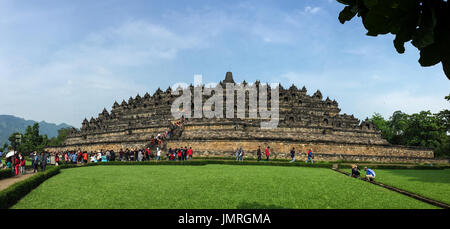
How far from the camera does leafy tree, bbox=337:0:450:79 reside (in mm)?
2033

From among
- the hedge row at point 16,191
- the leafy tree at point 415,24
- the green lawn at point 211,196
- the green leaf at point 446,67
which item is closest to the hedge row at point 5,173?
the hedge row at point 16,191

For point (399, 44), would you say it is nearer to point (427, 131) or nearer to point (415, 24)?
point (415, 24)

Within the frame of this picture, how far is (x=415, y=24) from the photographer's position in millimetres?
2131

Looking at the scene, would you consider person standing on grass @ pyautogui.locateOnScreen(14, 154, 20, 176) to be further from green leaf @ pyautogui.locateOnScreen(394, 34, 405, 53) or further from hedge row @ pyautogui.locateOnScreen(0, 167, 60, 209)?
green leaf @ pyautogui.locateOnScreen(394, 34, 405, 53)

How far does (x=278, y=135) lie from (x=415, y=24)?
1169 inches

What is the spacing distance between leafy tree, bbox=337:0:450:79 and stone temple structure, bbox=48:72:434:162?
26.1m

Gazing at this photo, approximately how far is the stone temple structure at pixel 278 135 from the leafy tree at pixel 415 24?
85.5 feet

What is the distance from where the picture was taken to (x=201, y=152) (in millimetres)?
29234

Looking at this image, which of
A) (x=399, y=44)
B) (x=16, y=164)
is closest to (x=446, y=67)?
(x=399, y=44)

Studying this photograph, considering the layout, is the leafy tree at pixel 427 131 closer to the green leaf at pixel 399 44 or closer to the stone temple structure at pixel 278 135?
the stone temple structure at pixel 278 135

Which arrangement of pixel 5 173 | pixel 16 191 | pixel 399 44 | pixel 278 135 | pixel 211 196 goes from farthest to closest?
pixel 278 135 → pixel 5 173 → pixel 16 191 → pixel 211 196 → pixel 399 44
